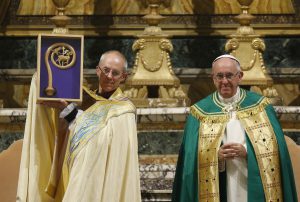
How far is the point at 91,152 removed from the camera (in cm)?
800

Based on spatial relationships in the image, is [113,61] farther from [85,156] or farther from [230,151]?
[230,151]

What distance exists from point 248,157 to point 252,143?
103mm

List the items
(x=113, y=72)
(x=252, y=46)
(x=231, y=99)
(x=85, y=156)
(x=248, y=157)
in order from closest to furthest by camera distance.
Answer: (x=85, y=156) < (x=113, y=72) < (x=248, y=157) < (x=231, y=99) < (x=252, y=46)

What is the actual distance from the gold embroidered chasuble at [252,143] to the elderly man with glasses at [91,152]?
485 mm

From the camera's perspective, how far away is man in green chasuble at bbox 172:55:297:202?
820 centimetres

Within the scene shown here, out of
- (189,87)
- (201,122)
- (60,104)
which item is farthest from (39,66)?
(189,87)

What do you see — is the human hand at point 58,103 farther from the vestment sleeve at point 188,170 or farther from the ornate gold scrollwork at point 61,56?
the vestment sleeve at point 188,170

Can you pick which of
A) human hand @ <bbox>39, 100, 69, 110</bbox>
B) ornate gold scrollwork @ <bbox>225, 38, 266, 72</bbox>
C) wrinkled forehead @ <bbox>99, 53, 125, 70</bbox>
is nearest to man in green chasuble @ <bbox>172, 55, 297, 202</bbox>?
wrinkled forehead @ <bbox>99, 53, 125, 70</bbox>

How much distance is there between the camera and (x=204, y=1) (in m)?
10.8

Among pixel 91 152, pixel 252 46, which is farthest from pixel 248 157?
pixel 252 46

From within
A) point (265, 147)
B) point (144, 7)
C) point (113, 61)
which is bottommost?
point (265, 147)

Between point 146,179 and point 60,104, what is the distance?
1.39 m

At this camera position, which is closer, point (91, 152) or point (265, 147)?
point (91, 152)

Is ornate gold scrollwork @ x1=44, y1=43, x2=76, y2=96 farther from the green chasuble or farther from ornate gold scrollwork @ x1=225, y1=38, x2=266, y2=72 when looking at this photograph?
ornate gold scrollwork @ x1=225, y1=38, x2=266, y2=72
